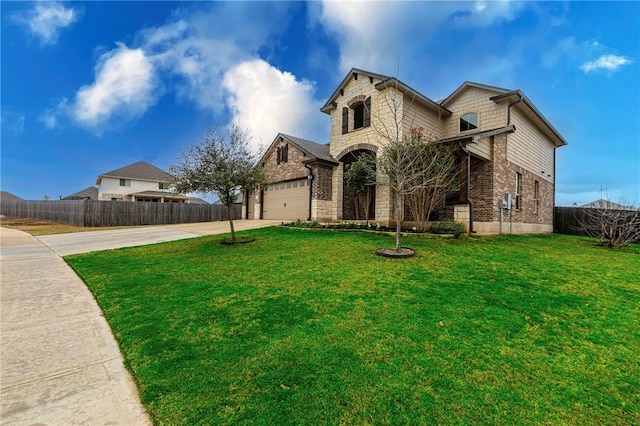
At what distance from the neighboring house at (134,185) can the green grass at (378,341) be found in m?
33.4

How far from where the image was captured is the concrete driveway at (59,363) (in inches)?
87.0

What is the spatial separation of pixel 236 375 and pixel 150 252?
7907 mm

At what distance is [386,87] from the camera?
13.9 metres

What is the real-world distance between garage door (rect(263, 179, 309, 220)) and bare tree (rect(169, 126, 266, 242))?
24.0 feet

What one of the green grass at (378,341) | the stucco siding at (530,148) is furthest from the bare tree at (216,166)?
the stucco siding at (530,148)

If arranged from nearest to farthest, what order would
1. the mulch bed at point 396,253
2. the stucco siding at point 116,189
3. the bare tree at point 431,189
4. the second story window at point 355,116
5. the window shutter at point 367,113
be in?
the mulch bed at point 396,253
the bare tree at point 431,189
the window shutter at point 367,113
the second story window at point 355,116
the stucco siding at point 116,189

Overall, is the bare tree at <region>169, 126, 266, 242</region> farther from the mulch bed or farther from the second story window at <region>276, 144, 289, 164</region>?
the second story window at <region>276, 144, 289, 164</region>

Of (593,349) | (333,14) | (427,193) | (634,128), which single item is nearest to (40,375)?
(593,349)

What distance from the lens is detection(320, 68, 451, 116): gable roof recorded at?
1342cm

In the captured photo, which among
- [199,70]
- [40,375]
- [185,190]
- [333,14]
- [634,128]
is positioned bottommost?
[40,375]

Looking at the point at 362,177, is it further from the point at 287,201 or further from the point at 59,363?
the point at 59,363

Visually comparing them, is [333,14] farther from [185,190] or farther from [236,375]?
[236,375]

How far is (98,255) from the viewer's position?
28.8ft

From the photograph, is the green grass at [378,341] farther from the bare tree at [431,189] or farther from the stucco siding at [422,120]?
the stucco siding at [422,120]
